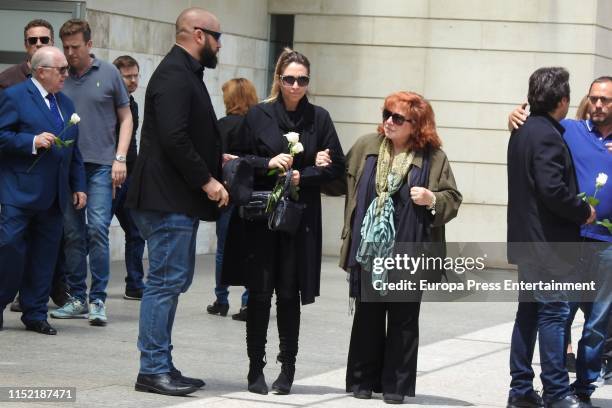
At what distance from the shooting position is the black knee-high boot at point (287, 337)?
25.0 feet

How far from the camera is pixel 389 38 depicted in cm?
1616

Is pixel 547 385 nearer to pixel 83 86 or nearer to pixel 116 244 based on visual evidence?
pixel 83 86

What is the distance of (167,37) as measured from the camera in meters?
14.6

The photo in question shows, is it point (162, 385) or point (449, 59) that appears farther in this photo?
point (449, 59)

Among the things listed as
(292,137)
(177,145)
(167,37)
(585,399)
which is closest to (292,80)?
(292,137)

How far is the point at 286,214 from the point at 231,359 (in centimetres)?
167

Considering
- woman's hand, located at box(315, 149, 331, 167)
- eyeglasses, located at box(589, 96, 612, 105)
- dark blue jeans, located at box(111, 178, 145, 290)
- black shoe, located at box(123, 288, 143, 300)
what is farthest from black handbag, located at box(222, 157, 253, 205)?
black shoe, located at box(123, 288, 143, 300)

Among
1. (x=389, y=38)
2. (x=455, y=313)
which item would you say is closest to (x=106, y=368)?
(x=455, y=313)

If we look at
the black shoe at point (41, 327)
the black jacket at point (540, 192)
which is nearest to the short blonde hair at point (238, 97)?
the black shoe at point (41, 327)

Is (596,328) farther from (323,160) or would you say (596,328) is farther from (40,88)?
(40,88)

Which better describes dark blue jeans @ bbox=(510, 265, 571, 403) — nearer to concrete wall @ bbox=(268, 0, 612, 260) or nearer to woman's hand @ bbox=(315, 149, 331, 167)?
woman's hand @ bbox=(315, 149, 331, 167)

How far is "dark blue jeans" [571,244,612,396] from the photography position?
776cm

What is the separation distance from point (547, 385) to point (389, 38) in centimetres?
916

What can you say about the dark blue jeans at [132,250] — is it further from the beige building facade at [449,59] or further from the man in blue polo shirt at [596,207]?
the man in blue polo shirt at [596,207]
